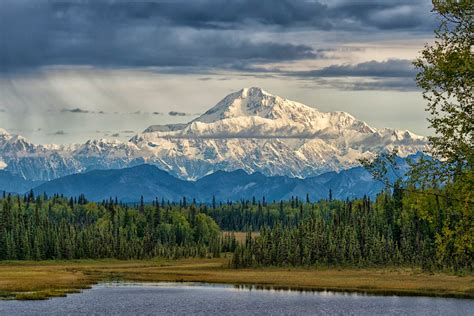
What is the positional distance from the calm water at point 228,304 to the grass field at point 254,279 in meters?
8.01

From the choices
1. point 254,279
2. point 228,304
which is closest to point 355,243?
point 254,279

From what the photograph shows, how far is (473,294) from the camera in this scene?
4648 inches

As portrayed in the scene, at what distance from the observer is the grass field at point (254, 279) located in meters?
126

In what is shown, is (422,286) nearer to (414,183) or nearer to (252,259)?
(252,259)

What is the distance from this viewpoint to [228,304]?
107750 millimetres

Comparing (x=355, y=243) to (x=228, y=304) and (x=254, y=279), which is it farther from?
(x=228, y=304)

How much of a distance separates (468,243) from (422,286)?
105 metres

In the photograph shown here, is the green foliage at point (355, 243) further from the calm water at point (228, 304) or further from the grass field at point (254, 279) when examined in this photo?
the calm water at point (228, 304)

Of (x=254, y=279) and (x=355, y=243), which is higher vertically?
(x=355, y=243)

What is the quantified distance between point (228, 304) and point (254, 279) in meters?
47.7

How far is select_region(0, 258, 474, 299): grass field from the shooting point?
126m

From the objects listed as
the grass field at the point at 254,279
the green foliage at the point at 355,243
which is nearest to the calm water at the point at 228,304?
the grass field at the point at 254,279

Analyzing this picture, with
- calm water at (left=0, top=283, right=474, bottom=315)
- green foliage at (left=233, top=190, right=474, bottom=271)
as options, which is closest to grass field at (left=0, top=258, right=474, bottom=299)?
green foliage at (left=233, top=190, right=474, bottom=271)

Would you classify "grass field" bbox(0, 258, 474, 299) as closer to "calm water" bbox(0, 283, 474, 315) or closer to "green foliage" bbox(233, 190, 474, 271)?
"green foliage" bbox(233, 190, 474, 271)
